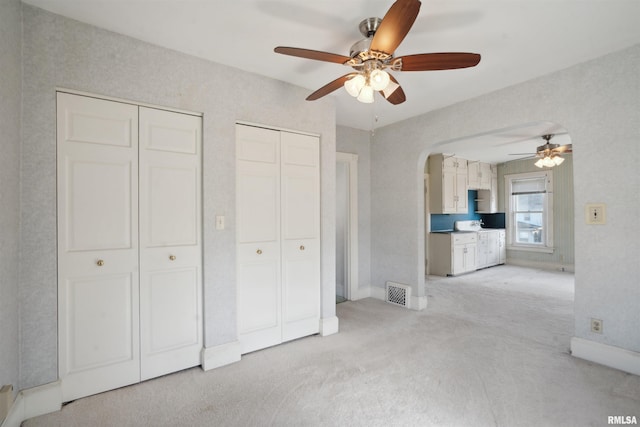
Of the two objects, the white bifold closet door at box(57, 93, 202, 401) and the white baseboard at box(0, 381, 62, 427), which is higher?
the white bifold closet door at box(57, 93, 202, 401)

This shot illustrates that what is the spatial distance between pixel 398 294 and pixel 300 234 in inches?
74.8

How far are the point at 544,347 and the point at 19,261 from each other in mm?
4134

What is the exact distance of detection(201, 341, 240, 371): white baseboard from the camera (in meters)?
2.37

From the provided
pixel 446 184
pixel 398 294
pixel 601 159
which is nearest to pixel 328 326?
pixel 398 294

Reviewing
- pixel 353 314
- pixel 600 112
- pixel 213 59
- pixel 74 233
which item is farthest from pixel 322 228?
pixel 600 112

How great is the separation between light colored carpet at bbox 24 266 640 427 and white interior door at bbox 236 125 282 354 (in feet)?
0.84

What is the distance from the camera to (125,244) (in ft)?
6.93

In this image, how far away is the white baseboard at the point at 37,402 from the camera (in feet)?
5.61

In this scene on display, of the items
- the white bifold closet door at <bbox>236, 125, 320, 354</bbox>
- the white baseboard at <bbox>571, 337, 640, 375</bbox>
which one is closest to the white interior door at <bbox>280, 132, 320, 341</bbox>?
the white bifold closet door at <bbox>236, 125, 320, 354</bbox>

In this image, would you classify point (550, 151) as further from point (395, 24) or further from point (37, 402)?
point (37, 402)

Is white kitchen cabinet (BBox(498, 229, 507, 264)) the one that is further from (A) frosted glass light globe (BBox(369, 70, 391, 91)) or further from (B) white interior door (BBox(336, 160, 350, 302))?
(A) frosted glass light globe (BBox(369, 70, 391, 91))

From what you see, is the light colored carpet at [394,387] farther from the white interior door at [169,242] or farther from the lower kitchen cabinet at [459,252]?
the lower kitchen cabinet at [459,252]

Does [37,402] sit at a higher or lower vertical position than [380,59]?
lower

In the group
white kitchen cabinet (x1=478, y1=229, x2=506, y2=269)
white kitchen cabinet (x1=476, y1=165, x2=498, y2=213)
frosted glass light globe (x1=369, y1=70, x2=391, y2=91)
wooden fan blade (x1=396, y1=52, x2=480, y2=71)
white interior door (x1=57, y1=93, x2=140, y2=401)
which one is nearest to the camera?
wooden fan blade (x1=396, y1=52, x2=480, y2=71)
